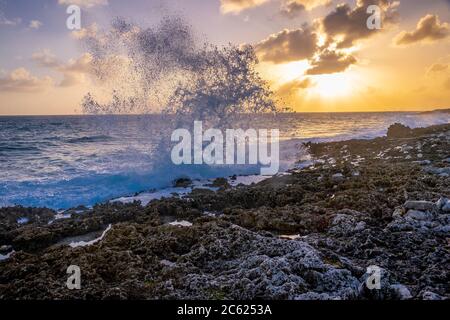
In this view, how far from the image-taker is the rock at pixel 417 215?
588cm

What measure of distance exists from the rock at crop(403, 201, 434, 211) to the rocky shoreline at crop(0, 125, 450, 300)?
2cm

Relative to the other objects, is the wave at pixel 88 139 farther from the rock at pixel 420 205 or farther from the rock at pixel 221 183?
the rock at pixel 420 205

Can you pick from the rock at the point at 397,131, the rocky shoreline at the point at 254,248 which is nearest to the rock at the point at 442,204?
the rocky shoreline at the point at 254,248

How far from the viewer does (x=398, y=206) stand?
6.57 meters

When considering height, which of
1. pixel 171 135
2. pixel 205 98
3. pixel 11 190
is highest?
pixel 205 98

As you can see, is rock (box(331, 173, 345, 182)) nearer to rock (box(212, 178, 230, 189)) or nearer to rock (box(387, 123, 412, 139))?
rock (box(212, 178, 230, 189))

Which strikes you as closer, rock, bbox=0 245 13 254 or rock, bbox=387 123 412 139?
rock, bbox=0 245 13 254

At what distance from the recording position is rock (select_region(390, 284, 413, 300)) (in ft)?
12.0

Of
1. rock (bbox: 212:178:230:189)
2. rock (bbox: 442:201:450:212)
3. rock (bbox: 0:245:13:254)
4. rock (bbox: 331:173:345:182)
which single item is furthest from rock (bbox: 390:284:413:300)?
rock (bbox: 212:178:230:189)

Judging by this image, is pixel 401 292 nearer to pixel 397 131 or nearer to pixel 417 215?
pixel 417 215

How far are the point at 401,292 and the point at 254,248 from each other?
200 centimetres

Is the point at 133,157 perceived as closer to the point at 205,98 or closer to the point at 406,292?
the point at 205,98

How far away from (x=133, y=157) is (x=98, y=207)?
7291 millimetres
